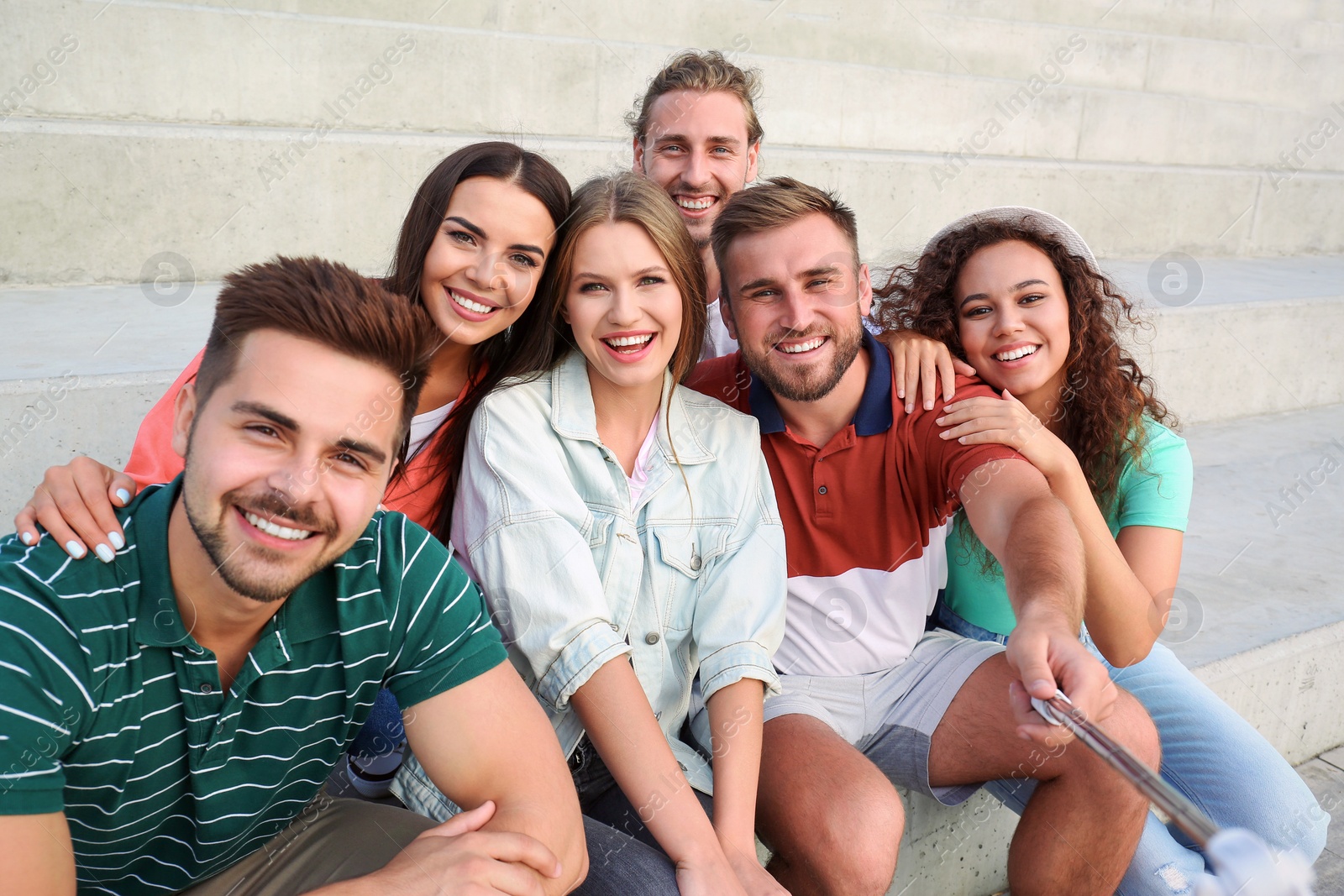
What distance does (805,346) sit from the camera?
1717 millimetres

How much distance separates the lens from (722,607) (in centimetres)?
156

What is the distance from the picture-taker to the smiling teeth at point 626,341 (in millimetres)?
1647

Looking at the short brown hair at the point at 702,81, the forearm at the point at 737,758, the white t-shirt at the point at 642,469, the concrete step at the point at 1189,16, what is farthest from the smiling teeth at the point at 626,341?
the concrete step at the point at 1189,16

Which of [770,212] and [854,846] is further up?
[770,212]

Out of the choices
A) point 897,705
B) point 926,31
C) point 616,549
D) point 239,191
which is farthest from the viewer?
point 926,31

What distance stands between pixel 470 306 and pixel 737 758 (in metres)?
0.87

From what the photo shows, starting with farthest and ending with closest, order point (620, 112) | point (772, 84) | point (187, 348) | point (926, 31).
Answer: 1. point (926, 31)
2. point (772, 84)
3. point (620, 112)
4. point (187, 348)

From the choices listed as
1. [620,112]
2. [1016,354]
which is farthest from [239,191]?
[1016,354]

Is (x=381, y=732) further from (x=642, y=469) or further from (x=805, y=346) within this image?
(x=805, y=346)

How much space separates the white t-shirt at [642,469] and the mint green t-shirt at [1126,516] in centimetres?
56

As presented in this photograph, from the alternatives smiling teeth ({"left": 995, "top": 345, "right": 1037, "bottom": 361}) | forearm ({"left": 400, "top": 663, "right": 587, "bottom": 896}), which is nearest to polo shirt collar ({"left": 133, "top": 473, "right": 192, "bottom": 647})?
forearm ({"left": 400, "top": 663, "right": 587, "bottom": 896})

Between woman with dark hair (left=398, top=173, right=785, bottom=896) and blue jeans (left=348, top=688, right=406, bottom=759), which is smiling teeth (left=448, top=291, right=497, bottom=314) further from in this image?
blue jeans (left=348, top=688, right=406, bottom=759)

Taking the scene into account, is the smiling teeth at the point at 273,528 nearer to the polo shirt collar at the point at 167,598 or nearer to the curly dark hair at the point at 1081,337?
the polo shirt collar at the point at 167,598

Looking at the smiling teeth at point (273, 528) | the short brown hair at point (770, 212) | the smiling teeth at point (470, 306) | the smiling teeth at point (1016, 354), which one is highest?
the short brown hair at point (770, 212)
